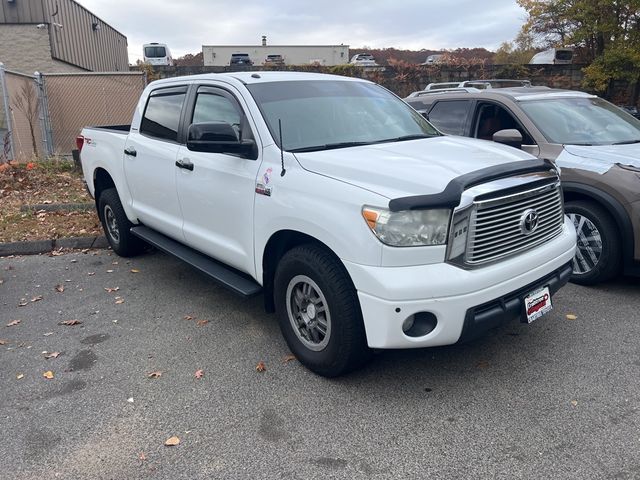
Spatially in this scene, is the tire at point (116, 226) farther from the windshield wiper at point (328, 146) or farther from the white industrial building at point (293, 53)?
the white industrial building at point (293, 53)

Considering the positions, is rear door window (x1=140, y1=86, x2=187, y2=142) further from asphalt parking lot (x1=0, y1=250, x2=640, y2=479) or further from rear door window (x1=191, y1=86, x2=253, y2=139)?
asphalt parking lot (x1=0, y1=250, x2=640, y2=479)

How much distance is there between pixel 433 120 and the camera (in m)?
6.60

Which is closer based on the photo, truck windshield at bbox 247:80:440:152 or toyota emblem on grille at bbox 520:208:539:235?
toyota emblem on grille at bbox 520:208:539:235

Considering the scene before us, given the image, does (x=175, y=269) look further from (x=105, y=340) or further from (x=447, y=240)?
(x=447, y=240)

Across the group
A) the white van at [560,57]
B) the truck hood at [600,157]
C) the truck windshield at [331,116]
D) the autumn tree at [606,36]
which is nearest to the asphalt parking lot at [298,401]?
the truck hood at [600,157]

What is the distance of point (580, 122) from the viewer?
5.54 metres

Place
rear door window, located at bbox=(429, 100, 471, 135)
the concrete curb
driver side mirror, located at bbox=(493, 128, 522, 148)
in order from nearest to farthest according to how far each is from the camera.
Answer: driver side mirror, located at bbox=(493, 128, 522, 148) → rear door window, located at bbox=(429, 100, 471, 135) → the concrete curb

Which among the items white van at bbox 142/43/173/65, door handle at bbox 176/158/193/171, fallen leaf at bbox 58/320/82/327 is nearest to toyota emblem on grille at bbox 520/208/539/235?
door handle at bbox 176/158/193/171

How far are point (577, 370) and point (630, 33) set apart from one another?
16.8m

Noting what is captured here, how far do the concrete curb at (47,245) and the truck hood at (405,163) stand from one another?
4358 millimetres

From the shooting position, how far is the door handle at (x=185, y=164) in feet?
14.1

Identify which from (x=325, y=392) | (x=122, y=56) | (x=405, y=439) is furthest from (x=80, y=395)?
(x=122, y=56)

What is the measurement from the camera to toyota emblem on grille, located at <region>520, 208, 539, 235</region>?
3238mm

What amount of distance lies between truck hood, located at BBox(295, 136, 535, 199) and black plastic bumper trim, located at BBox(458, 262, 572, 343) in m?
0.74
